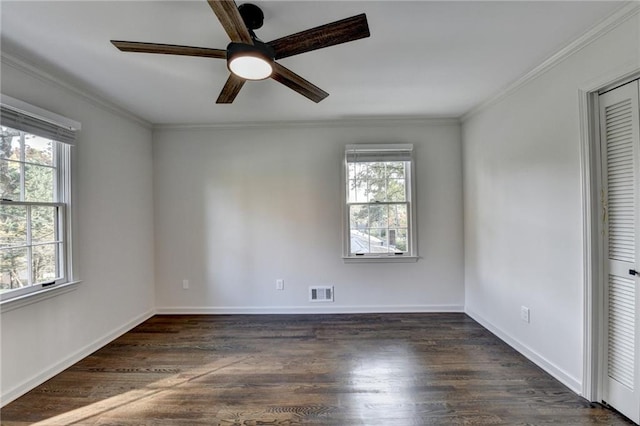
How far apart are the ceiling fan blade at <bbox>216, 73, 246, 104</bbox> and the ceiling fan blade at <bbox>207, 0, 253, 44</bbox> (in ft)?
1.10

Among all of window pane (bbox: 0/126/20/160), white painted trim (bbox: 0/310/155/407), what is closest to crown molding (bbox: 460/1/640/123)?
window pane (bbox: 0/126/20/160)

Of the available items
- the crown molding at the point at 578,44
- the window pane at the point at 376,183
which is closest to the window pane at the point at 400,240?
the window pane at the point at 376,183

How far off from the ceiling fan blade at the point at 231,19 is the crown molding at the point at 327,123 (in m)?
2.10

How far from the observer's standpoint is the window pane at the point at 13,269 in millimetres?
2012

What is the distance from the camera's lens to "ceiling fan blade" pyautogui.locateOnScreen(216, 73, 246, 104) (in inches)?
71.8

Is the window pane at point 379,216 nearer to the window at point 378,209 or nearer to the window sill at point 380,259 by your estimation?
the window at point 378,209

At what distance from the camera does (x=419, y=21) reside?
1713 millimetres

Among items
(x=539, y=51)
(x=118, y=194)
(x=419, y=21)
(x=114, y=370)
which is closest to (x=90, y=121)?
(x=118, y=194)

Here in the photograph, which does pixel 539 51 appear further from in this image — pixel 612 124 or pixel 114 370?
pixel 114 370

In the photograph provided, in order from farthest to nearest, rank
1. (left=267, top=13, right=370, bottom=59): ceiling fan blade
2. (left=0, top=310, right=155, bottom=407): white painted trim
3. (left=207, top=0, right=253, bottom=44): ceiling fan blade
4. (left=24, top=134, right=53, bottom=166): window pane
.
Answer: (left=24, top=134, right=53, bottom=166): window pane, (left=0, top=310, right=155, bottom=407): white painted trim, (left=267, top=13, right=370, bottom=59): ceiling fan blade, (left=207, top=0, right=253, bottom=44): ceiling fan blade

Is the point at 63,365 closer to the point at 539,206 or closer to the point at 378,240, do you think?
the point at 378,240

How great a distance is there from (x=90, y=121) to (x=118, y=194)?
0.75 meters

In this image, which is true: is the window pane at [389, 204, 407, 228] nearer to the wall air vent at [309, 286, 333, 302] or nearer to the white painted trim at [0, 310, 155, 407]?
the wall air vent at [309, 286, 333, 302]

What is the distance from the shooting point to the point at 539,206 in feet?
7.71
